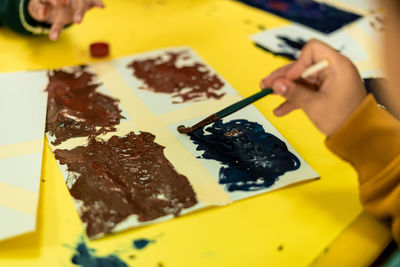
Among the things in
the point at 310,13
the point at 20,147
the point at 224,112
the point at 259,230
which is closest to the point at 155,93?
the point at 224,112

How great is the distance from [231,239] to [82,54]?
64cm

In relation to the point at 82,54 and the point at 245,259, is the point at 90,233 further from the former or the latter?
the point at 82,54

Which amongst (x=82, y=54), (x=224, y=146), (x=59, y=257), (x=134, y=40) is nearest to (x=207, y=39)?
(x=134, y=40)

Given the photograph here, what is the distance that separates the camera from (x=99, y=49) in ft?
3.24

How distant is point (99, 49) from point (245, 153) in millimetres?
475

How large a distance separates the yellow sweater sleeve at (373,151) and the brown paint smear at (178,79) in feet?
1.02

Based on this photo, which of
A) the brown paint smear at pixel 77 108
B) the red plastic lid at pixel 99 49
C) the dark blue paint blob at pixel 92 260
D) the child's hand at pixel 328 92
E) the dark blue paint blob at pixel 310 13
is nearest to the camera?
the dark blue paint blob at pixel 92 260

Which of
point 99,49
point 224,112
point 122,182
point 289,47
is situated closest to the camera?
point 122,182

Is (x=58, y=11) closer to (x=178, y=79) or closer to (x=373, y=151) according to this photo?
(x=178, y=79)

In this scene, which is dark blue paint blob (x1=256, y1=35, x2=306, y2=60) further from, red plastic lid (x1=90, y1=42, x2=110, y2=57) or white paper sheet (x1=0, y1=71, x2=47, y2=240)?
white paper sheet (x1=0, y1=71, x2=47, y2=240)

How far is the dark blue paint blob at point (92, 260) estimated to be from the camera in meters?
0.53

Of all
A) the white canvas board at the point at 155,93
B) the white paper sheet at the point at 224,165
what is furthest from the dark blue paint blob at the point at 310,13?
the white paper sheet at the point at 224,165

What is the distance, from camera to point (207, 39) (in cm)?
110

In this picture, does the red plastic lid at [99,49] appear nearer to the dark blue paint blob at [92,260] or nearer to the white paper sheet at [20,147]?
the white paper sheet at [20,147]
